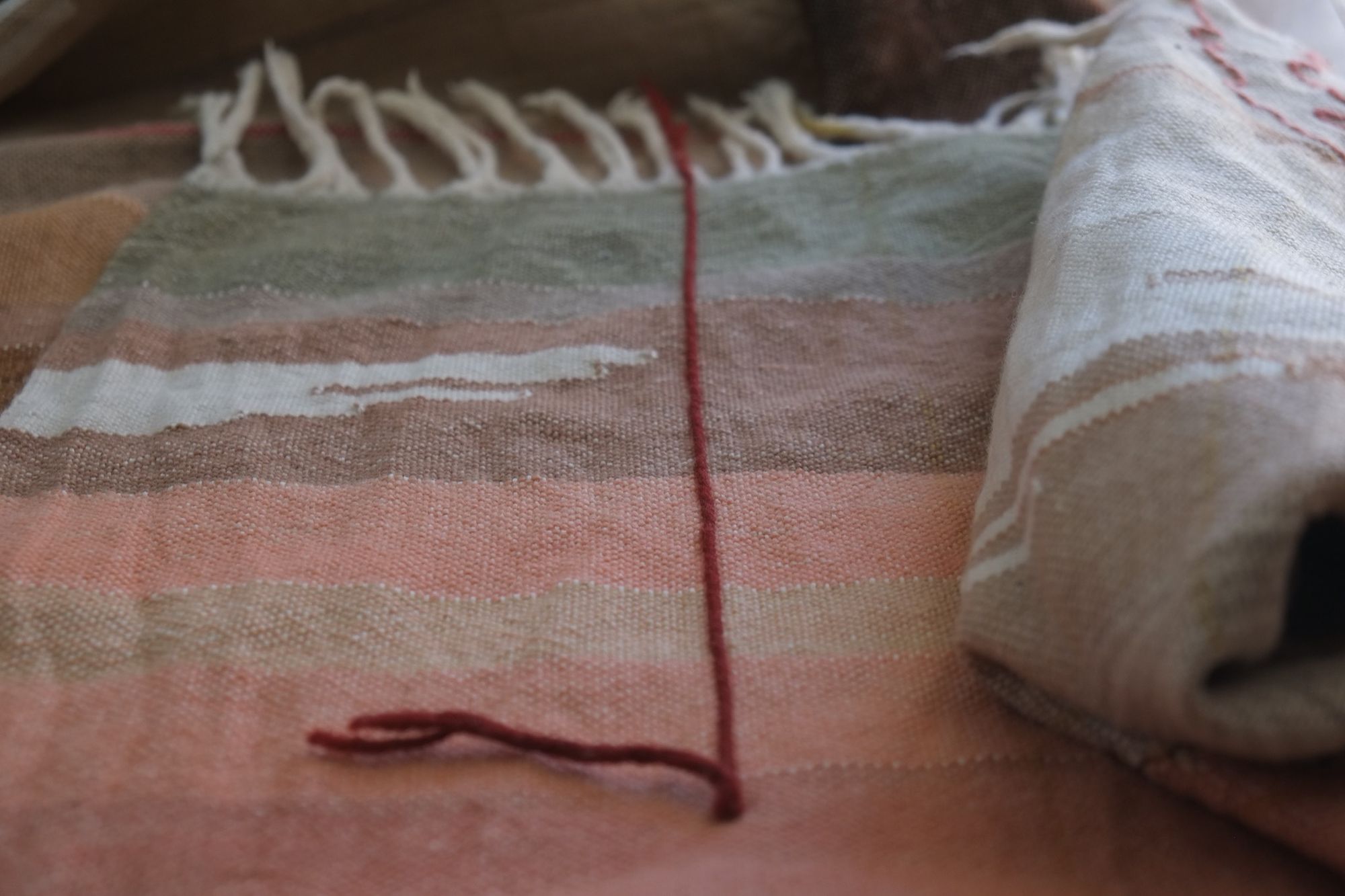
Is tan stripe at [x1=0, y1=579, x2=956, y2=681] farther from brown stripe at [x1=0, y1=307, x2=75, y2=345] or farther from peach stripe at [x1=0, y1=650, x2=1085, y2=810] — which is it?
brown stripe at [x1=0, y1=307, x2=75, y2=345]

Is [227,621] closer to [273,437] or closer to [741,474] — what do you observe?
→ [273,437]

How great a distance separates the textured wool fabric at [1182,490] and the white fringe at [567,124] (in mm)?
460

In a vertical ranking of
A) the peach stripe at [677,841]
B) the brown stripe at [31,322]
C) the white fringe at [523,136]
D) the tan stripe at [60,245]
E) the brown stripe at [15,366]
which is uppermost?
the tan stripe at [60,245]

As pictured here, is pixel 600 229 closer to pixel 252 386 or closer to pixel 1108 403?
pixel 252 386

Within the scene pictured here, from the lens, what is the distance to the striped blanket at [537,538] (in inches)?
23.8

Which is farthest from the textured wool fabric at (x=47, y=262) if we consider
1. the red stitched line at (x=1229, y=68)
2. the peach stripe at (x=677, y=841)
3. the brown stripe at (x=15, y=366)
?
the red stitched line at (x=1229, y=68)

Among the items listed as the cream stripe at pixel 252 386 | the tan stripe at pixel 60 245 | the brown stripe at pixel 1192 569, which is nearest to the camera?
the brown stripe at pixel 1192 569

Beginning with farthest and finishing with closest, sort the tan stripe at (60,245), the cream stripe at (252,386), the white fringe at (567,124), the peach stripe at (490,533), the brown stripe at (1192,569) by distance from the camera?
the white fringe at (567,124), the tan stripe at (60,245), the cream stripe at (252,386), the peach stripe at (490,533), the brown stripe at (1192,569)

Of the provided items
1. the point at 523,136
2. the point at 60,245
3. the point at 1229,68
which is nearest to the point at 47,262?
the point at 60,245

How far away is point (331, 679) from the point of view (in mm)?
687

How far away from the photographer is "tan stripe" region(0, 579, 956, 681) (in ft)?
2.29

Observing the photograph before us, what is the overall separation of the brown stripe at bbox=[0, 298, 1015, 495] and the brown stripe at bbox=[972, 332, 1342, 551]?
5.6 inches

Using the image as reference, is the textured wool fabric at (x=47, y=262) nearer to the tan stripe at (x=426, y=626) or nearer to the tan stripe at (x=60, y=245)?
the tan stripe at (x=60, y=245)

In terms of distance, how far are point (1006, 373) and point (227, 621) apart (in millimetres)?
529
